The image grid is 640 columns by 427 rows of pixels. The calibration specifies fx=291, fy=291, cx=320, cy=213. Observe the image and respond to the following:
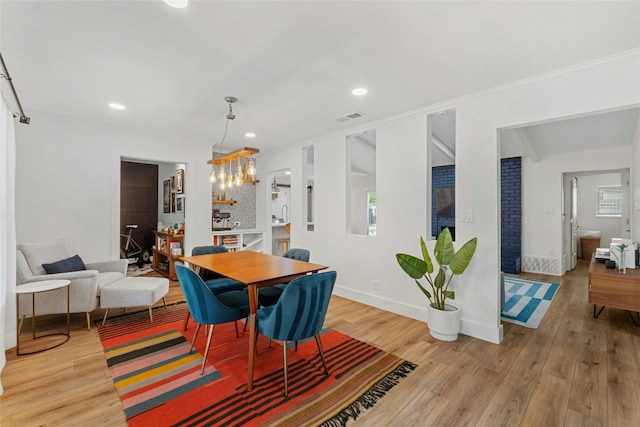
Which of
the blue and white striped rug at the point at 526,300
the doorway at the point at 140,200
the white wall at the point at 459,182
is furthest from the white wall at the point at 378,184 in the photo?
the doorway at the point at 140,200

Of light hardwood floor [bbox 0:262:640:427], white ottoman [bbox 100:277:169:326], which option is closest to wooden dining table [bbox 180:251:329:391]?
white ottoman [bbox 100:277:169:326]

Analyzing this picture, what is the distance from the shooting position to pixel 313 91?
2934 millimetres

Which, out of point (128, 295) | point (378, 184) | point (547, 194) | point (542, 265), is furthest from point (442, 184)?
point (128, 295)

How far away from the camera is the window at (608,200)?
24.6 feet

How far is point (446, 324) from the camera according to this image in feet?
9.45

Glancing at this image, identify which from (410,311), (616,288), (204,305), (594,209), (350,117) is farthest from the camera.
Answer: (594,209)

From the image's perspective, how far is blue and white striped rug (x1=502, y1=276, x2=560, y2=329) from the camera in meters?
3.49

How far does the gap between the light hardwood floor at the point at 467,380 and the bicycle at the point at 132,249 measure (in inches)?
151

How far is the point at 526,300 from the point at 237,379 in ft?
13.6

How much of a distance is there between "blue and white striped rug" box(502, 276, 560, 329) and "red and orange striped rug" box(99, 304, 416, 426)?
1954mm

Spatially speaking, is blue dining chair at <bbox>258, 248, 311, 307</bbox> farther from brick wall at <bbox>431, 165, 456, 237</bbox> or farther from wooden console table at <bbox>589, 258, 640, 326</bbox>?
brick wall at <bbox>431, 165, 456, 237</bbox>

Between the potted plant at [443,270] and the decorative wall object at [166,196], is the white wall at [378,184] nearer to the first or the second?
the potted plant at [443,270]

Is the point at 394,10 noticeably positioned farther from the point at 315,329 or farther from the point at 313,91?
the point at 315,329

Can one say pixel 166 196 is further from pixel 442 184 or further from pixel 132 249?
pixel 442 184
